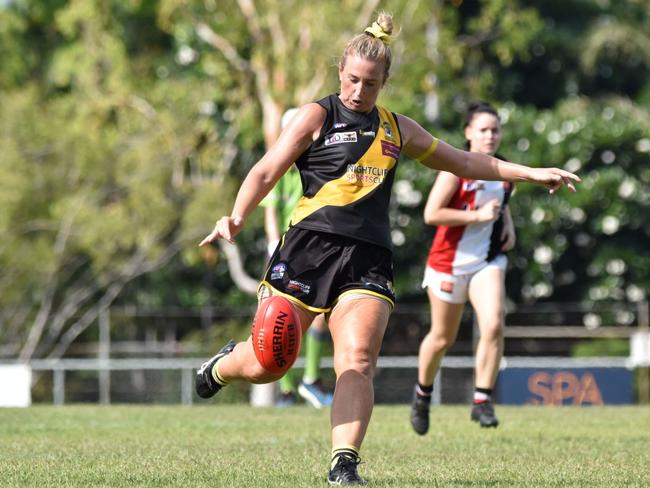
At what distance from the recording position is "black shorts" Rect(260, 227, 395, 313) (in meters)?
6.19

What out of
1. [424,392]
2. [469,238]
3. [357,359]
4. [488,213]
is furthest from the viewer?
[469,238]

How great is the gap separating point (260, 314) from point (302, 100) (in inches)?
716

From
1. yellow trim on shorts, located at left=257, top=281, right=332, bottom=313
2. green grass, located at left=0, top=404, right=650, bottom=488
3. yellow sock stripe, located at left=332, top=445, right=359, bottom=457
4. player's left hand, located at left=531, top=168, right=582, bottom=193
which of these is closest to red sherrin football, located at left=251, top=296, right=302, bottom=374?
yellow trim on shorts, located at left=257, top=281, right=332, bottom=313

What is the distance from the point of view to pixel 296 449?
795 cm

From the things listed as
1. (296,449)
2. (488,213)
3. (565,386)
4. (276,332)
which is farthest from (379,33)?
(565,386)

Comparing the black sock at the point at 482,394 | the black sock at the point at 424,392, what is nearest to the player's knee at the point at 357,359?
the black sock at the point at 424,392

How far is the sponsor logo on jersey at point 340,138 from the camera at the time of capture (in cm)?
620

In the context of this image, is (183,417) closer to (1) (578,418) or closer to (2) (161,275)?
(1) (578,418)

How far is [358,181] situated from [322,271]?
44 centimetres

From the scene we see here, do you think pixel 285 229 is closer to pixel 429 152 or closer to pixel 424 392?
pixel 424 392

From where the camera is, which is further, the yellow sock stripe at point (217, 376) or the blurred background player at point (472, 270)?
the blurred background player at point (472, 270)

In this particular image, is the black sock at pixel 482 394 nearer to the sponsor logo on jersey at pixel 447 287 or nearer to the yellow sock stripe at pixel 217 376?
the sponsor logo on jersey at pixel 447 287

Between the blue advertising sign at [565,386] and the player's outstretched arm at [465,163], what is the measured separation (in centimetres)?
1289

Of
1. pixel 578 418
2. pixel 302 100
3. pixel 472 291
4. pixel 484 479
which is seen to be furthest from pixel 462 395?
pixel 484 479
